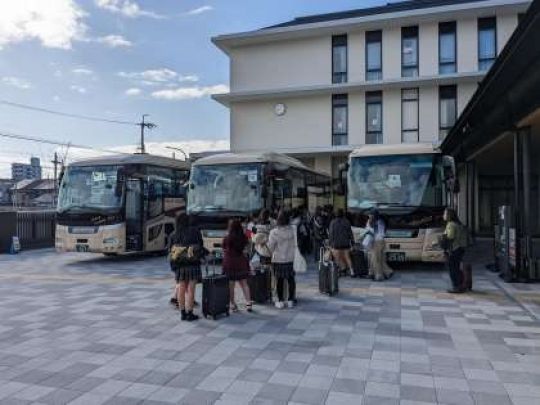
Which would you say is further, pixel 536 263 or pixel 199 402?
pixel 536 263

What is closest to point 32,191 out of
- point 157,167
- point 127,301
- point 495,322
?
point 157,167

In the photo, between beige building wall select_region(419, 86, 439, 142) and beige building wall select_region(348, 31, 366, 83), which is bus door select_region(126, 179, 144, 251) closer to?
beige building wall select_region(348, 31, 366, 83)

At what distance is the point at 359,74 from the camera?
87.8 ft

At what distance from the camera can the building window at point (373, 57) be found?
26.5 m

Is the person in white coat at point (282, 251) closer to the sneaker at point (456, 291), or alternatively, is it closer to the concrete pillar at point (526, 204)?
the sneaker at point (456, 291)

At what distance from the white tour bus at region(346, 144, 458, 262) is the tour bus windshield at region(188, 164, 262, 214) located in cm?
261

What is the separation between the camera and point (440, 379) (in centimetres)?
518

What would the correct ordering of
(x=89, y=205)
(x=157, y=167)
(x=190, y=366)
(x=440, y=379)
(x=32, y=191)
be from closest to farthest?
(x=440, y=379), (x=190, y=366), (x=89, y=205), (x=157, y=167), (x=32, y=191)

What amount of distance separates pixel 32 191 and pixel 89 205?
62.9 metres

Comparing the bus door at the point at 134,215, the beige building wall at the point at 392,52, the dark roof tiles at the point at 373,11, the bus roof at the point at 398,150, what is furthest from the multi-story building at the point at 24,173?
the bus roof at the point at 398,150

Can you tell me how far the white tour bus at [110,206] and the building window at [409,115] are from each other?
14.4 m

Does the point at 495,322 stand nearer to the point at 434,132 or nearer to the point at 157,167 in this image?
the point at 157,167

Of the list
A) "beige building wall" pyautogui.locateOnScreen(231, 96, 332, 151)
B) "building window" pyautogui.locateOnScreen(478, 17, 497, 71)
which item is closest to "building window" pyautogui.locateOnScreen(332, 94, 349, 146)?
"beige building wall" pyautogui.locateOnScreen(231, 96, 332, 151)

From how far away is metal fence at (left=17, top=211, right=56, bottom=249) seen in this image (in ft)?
63.2
